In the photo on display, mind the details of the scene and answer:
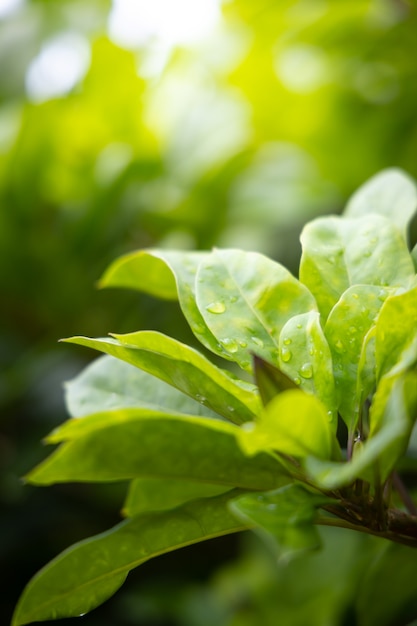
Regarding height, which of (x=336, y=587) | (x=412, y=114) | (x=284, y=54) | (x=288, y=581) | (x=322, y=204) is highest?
(x=284, y=54)

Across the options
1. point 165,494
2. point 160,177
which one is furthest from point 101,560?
point 160,177

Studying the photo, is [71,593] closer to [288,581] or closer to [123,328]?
[123,328]

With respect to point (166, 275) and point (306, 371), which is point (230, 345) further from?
point (166, 275)

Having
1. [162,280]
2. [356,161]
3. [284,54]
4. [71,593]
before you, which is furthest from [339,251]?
[284,54]

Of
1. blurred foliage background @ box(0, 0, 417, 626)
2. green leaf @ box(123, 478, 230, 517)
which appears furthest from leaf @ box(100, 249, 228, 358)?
blurred foliage background @ box(0, 0, 417, 626)

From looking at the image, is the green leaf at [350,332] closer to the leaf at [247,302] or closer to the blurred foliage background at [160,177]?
the leaf at [247,302]

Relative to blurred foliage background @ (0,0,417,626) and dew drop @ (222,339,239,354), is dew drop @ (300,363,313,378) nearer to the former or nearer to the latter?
dew drop @ (222,339,239,354)
